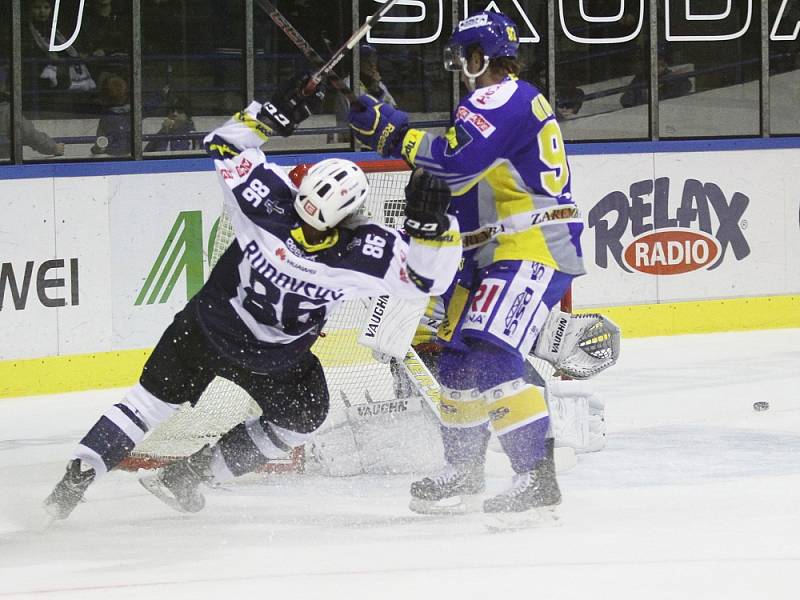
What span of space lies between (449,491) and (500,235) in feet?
2.12

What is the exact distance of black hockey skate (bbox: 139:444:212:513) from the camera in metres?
3.63

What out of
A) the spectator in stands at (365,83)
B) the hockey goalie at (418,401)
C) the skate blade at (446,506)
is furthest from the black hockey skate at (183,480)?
the spectator in stands at (365,83)

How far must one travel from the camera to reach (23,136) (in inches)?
230

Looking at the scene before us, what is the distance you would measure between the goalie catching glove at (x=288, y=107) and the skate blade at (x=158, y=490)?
89cm

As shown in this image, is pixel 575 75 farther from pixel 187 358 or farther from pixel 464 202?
pixel 187 358

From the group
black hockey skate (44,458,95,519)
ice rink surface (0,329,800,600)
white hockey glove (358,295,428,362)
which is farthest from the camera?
white hockey glove (358,295,428,362)

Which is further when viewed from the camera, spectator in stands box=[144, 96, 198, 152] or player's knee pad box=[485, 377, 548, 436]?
spectator in stands box=[144, 96, 198, 152]

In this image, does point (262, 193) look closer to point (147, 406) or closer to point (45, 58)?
point (147, 406)

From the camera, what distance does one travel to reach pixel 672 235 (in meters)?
7.11

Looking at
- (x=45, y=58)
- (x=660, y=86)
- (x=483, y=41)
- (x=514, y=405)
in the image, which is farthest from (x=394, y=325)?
(x=660, y=86)

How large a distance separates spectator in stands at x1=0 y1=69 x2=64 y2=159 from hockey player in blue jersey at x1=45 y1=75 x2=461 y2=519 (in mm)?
2484

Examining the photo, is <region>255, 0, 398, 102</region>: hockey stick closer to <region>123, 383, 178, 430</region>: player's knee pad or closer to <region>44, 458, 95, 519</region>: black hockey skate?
<region>123, 383, 178, 430</region>: player's knee pad

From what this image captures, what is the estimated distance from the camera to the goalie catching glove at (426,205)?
3238mm

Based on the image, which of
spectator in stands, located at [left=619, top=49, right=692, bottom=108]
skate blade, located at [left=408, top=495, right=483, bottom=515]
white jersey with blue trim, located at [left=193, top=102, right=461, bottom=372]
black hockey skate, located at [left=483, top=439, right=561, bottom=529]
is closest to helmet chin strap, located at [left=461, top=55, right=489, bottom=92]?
white jersey with blue trim, located at [left=193, top=102, right=461, bottom=372]
